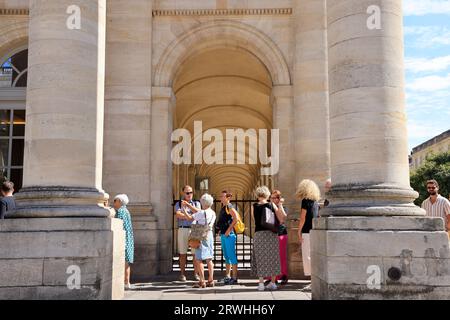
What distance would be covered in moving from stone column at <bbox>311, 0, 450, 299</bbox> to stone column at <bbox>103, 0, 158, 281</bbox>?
509 centimetres

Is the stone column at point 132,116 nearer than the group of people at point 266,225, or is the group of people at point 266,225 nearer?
the group of people at point 266,225

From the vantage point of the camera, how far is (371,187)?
763 centimetres

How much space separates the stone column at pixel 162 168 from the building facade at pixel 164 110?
0.03m

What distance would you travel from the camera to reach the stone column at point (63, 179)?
23.6 ft

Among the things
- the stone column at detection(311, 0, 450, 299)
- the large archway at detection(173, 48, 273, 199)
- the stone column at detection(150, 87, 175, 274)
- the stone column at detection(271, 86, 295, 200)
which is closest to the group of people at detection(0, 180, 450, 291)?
the stone column at detection(311, 0, 450, 299)

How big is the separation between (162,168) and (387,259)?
21.9 feet

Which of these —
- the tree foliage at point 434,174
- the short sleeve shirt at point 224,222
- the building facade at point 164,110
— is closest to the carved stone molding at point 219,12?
the building facade at point 164,110

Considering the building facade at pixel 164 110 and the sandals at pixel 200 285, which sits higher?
the building facade at pixel 164 110

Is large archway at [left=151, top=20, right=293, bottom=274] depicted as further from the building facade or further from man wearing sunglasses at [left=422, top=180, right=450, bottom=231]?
man wearing sunglasses at [left=422, top=180, right=450, bottom=231]

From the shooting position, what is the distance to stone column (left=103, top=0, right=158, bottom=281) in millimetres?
12180

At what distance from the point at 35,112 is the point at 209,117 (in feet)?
56.2

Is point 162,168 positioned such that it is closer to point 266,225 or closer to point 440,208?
point 266,225

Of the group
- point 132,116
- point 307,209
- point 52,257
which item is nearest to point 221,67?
point 132,116

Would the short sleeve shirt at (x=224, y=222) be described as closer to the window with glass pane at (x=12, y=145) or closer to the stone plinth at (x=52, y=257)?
the stone plinth at (x=52, y=257)
